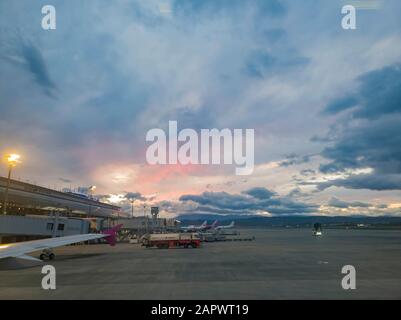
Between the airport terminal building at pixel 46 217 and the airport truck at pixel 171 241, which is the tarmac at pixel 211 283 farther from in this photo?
the airport truck at pixel 171 241

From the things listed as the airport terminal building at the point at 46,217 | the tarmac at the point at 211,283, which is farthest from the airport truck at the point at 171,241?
the tarmac at the point at 211,283

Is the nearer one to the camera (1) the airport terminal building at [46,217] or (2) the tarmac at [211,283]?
(2) the tarmac at [211,283]

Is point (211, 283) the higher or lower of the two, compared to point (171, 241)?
higher

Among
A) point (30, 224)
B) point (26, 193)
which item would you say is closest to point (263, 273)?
point (30, 224)

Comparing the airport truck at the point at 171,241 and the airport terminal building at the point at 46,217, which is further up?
the airport terminal building at the point at 46,217

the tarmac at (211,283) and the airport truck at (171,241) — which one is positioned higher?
the tarmac at (211,283)

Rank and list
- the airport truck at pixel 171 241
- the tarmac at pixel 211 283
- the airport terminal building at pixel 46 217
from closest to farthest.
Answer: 1. the tarmac at pixel 211 283
2. the airport terminal building at pixel 46 217
3. the airport truck at pixel 171 241

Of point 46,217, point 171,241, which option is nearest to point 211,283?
point 171,241

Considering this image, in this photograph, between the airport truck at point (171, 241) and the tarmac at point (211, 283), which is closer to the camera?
the tarmac at point (211, 283)

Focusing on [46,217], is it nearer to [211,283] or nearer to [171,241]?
[171,241]

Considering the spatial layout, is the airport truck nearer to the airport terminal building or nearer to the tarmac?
the airport terminal building

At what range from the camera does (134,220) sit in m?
128

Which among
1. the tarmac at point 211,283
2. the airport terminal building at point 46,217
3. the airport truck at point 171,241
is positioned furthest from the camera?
the airport truck at point 171,241

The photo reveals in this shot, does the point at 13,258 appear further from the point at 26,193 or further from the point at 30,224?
the point at 26,193
